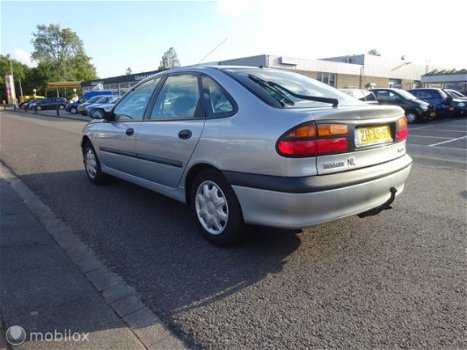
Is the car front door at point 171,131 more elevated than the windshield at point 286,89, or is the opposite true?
the windshield at point 286,89

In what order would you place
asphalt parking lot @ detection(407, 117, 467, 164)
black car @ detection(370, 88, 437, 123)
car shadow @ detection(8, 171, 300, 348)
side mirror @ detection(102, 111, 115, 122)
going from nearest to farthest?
car shadow @ detection(8, 171, 300, 348) < side mirror @ detection(102, 111, 115, 122) < asphalt parking lot @ detection(407, 117, 467, 164) < black car @ detection(370, 88, 437, 123)

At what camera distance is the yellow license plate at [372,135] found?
304cm

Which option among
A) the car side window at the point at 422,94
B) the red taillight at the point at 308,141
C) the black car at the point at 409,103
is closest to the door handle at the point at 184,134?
the red taillight at the point at 308,141

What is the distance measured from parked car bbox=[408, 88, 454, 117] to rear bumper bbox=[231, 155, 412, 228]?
55.6ft

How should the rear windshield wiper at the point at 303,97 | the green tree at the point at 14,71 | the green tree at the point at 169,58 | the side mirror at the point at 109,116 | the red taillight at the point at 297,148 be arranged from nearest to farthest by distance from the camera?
the red taillight at the point at 297,148
the rear windshield wiper at the point at 303,97
the side mirror at the point at 109,116
the green tree at the point at 14,71
the green tree at the point at 169,58

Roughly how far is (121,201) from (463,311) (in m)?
4.02

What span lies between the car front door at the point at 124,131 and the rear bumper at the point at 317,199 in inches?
79.1

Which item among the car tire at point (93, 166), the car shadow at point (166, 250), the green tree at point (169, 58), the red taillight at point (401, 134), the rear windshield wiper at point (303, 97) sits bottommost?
the car shadow at point (166, 250)

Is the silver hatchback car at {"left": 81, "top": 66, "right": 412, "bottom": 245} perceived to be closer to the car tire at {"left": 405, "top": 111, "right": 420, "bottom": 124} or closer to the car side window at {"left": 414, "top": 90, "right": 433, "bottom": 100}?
the car tire at {"left": 405, "top": 111, "right": 420, "bottom": 124}

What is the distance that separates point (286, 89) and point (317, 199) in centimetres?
121

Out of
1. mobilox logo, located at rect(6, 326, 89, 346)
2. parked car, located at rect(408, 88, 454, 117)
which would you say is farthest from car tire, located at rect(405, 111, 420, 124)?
mobilox logo, located at rect(6, 326, 89, 346)

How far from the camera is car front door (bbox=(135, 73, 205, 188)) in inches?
143

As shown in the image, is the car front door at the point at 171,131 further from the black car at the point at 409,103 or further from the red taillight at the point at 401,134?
the black car at the point at 409,103

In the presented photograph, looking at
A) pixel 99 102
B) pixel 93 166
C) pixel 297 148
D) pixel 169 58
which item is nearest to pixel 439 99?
pixel 93 166
